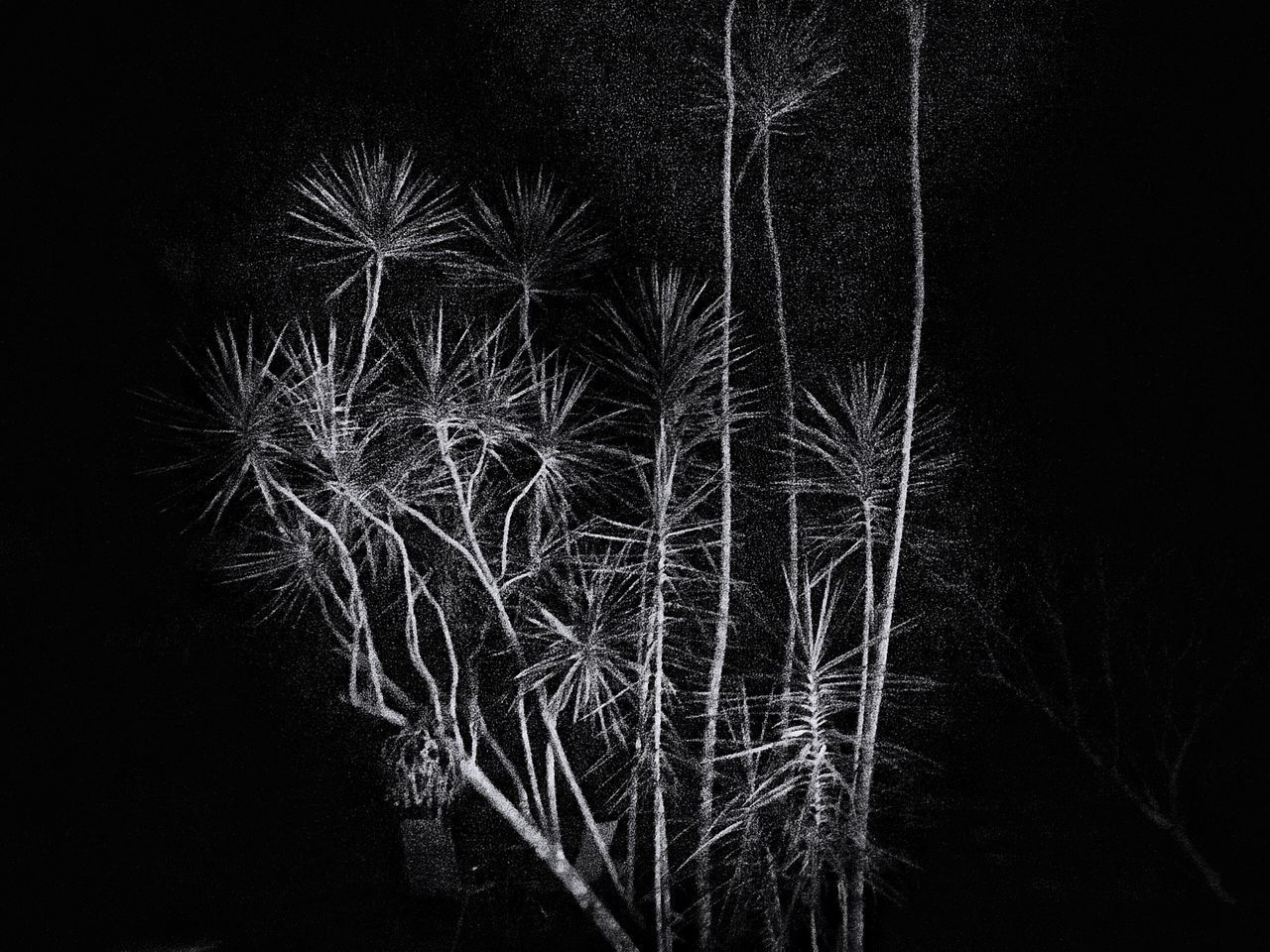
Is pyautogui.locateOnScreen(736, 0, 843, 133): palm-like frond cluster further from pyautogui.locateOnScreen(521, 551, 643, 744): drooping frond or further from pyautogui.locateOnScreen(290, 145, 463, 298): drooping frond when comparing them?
pyautogui.locateOnScreen(521, 551, 643, 744): drooping frond

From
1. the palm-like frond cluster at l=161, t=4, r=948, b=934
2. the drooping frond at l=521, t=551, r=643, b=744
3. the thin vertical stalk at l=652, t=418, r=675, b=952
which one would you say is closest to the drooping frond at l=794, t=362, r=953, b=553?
the palm-like frond cluster at l=161, t=4, r=948, b=934

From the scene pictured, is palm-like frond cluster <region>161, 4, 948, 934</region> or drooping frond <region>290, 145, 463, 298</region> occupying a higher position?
drooping frond <region>290, 145, 463, 298</region>

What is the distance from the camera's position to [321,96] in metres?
2.61

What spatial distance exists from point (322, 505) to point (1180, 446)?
7.12 ft

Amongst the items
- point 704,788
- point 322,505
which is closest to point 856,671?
point 704,788

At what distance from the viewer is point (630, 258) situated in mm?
2555

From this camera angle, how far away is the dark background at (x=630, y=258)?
2.48 m

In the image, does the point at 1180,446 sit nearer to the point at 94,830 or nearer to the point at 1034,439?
the point at 1034,439

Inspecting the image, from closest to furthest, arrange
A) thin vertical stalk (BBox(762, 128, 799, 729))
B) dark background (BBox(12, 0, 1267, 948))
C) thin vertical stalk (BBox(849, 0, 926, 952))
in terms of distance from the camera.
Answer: thin vertical stalk (BBox(849, 0, 926, 952)) < thin vertical stalk (BBox(762, 128, 799, 729)) < dark background (BBox(12, 0, 1267, 948))

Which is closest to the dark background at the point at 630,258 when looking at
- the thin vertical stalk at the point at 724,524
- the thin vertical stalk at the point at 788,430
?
the thin vertical stalk at the point at 788,430

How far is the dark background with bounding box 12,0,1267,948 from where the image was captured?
2.48 metres

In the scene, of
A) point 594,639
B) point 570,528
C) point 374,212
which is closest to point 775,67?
point 374,212

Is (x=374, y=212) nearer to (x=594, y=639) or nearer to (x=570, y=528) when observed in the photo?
(x=570, y=528)

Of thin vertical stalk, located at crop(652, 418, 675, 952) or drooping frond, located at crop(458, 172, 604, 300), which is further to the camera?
drooping frond, located at crop(458, 172, 604, 300)
